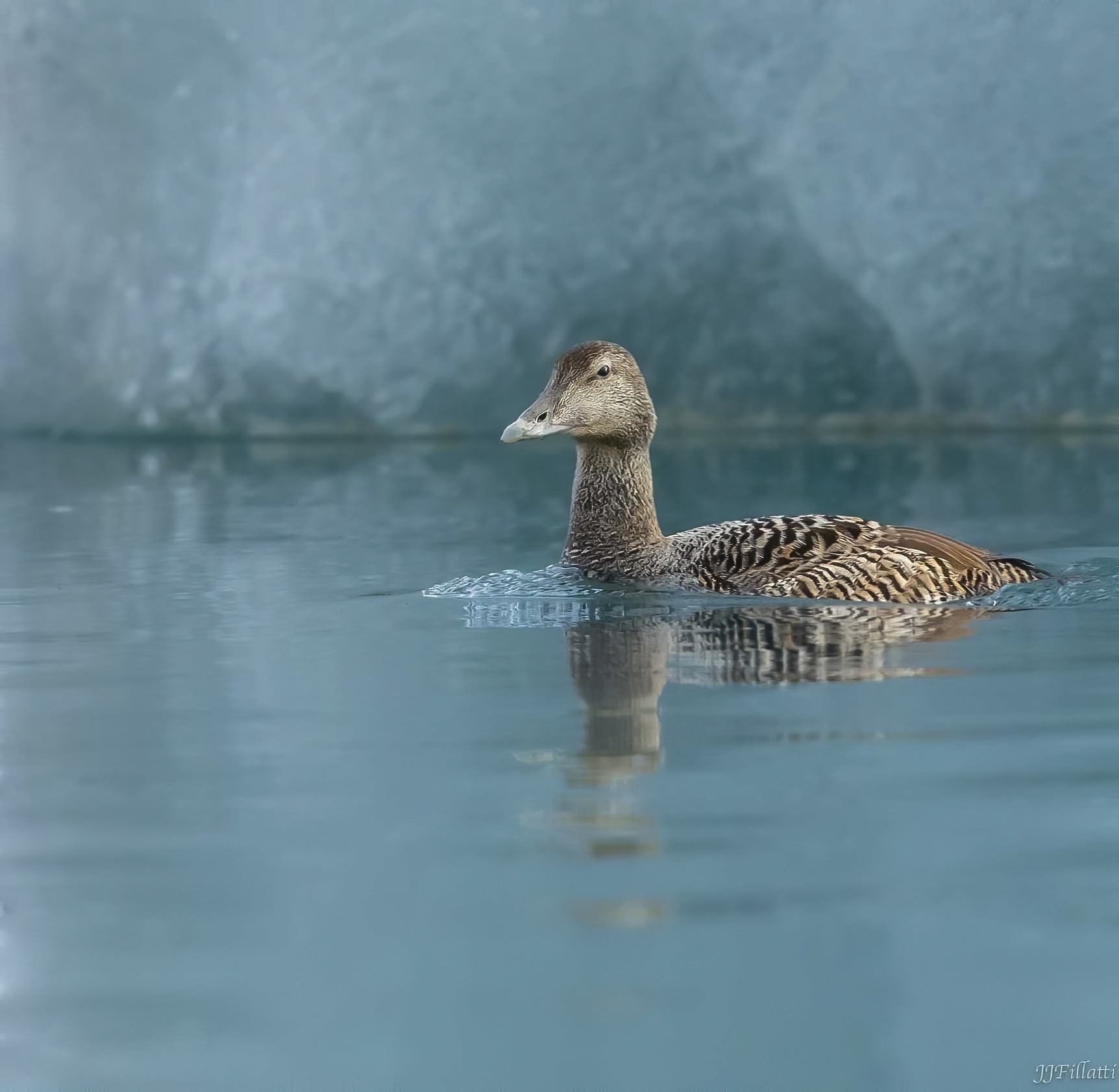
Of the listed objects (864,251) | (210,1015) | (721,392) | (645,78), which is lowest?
(210,1015)

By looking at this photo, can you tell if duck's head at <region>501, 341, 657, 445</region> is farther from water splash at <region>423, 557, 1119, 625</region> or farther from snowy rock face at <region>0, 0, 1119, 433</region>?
snowy rock face at <region>0, 0, 1119, 433</region>

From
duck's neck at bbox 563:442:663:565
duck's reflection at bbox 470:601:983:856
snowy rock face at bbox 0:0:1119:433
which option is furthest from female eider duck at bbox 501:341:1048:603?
snowy rock face at bbox 0:0:1119:433

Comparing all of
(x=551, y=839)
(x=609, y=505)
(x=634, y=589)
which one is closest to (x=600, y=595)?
(x=634, y=589)

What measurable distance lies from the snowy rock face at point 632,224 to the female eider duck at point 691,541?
791 cm

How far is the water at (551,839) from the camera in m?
2.71

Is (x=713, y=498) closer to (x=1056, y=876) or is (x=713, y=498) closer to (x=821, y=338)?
(x=821, y=338)

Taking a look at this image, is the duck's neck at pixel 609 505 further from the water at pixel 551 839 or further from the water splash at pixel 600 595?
the water at pixel 551 839

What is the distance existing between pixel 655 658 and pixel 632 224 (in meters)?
10.4

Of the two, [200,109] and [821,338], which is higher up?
[200,109]

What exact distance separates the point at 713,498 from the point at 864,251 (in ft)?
17.5

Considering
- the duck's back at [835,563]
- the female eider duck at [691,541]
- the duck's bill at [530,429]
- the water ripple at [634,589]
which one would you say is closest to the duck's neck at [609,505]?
the female eider duck at [691,541]

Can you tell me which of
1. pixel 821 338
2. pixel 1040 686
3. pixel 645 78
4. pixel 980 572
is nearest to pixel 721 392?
pixel 821 338

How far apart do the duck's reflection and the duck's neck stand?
58 cm

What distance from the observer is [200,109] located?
16609 mm
